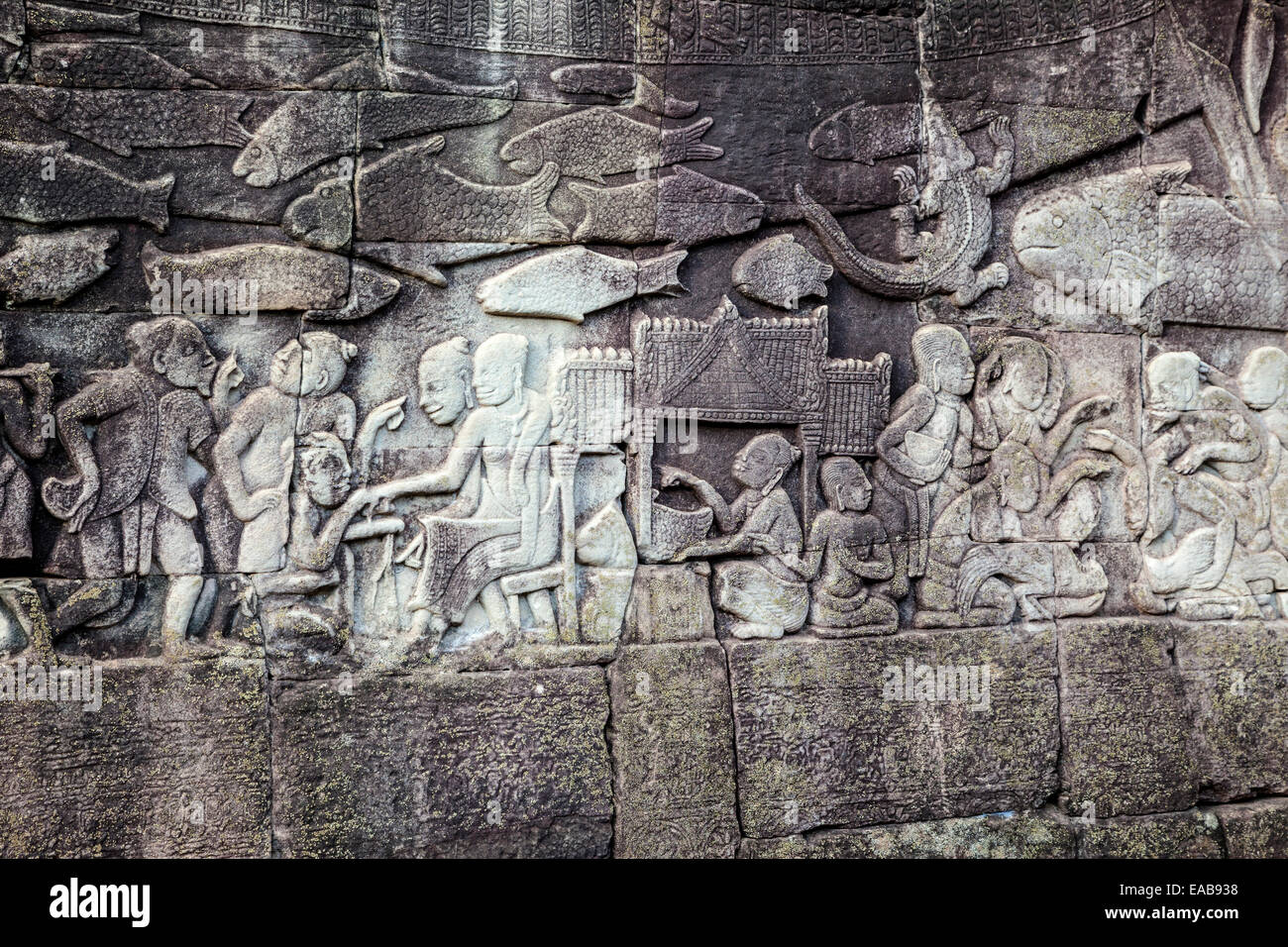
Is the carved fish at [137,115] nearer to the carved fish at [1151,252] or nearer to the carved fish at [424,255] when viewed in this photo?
the carved fish at [424,255]

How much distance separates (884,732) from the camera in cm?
507

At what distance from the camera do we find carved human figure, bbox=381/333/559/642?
4.67 m

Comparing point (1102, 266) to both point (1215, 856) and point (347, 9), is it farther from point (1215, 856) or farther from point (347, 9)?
point (347, 9)

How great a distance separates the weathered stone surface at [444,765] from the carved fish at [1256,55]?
4091 mm

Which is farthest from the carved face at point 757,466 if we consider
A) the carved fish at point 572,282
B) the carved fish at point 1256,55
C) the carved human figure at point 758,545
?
the carved fish at point 1256,55

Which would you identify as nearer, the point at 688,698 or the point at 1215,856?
the point at 688,698

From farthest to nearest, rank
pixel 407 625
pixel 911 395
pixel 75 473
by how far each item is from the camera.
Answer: pixel 911 395 → pixel 407 625 → pixel 75 473

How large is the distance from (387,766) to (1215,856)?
150 inches

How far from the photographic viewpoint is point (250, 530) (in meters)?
4.50

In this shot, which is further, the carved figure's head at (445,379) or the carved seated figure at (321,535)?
the carved figure's head at (445,379)

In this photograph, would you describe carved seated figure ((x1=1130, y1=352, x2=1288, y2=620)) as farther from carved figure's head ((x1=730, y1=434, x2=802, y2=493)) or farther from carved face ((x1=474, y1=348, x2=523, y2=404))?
carved face ((x1=474, y1=348, x2=523, y2=404))

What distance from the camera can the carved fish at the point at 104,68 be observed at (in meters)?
4.27

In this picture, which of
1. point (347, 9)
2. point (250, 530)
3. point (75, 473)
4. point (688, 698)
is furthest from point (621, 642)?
point (347, 9)

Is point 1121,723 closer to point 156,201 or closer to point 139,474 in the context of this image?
point 139,474
